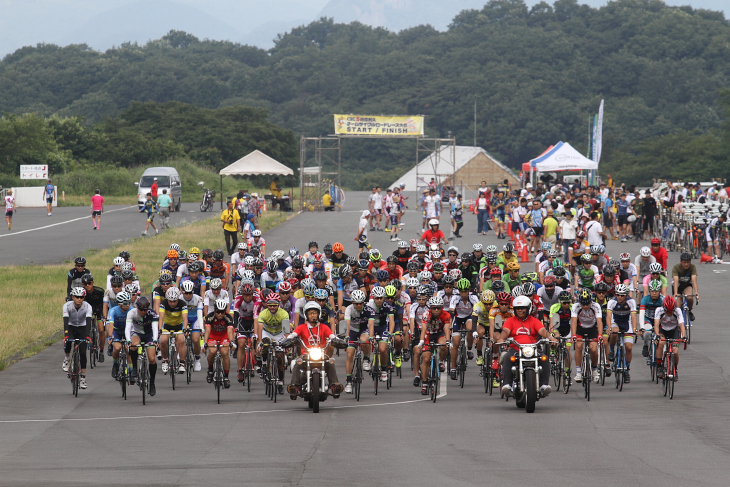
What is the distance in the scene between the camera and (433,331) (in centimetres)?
1530

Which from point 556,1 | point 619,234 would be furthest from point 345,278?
point 556,1

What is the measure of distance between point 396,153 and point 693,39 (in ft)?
124

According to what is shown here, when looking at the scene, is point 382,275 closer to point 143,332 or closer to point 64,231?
point 143,332

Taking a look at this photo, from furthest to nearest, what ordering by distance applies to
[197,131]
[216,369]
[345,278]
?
[197,131] → [345,278] → [216,369]

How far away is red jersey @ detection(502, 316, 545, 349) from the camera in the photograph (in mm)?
14359

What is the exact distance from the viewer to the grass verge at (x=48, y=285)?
Result: 20.6 m

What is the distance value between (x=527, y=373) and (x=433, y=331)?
2.04 m

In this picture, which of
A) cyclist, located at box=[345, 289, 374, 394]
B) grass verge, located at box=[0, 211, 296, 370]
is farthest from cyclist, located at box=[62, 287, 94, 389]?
cyclist, located at box=[345, 289, 374, 394]

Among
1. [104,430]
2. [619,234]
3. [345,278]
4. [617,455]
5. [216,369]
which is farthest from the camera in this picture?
[619,234]

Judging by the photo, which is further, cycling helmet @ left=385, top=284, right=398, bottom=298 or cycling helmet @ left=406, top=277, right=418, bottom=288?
cycling helmet @ left=406, top=277, right=418, bottom=288

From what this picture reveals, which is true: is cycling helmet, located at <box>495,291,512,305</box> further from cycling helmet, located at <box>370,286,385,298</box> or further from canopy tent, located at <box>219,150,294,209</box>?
canopy tent, located at <box>219,150,294,209</box>

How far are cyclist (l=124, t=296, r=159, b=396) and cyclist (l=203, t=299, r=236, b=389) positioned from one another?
0.82 meters

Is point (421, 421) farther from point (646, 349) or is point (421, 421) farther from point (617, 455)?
point (646, 349)

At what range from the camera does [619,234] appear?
37.9 metres
